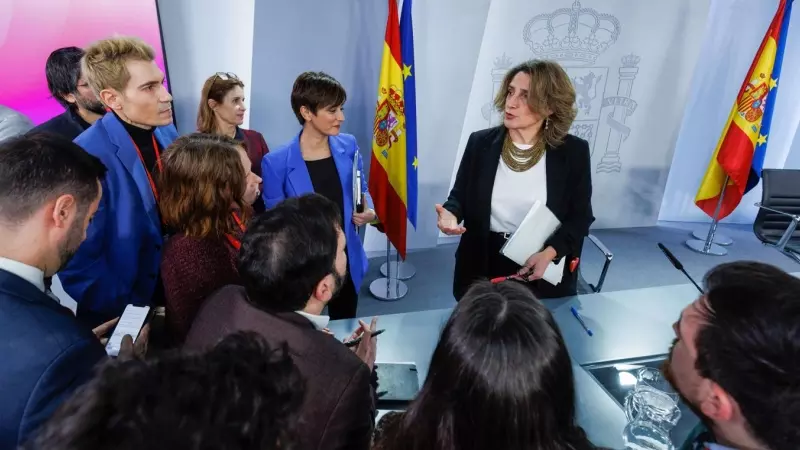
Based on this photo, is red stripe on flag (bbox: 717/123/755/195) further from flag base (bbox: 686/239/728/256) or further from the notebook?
the notebook

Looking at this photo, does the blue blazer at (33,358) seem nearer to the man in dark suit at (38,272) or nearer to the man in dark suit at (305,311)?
the man in dark suit at (38,272)

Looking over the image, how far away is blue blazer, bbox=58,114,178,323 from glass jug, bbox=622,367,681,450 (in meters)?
1.85

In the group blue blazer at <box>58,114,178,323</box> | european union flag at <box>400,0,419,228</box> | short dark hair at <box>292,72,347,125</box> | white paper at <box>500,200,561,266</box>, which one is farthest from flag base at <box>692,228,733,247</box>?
blue blazer at <box>58,114,178,323</box>

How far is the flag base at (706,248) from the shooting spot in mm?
4454

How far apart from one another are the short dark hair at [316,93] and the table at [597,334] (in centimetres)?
112

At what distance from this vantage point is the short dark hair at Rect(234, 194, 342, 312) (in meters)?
1.25

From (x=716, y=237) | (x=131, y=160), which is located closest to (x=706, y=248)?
(x=716, y=237)

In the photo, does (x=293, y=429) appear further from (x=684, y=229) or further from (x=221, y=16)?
(x=684, y=229)

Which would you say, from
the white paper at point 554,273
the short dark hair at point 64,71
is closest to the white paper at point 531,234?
the white paper at point 554,273

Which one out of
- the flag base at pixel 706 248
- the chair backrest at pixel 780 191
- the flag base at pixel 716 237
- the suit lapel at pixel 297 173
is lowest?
the flag base at pixel 706 248

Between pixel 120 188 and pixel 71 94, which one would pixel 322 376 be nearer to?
pixel 120 188

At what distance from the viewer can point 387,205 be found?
3.62 meters

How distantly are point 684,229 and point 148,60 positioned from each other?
4.87 metres

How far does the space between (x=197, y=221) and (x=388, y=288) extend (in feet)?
7.25
